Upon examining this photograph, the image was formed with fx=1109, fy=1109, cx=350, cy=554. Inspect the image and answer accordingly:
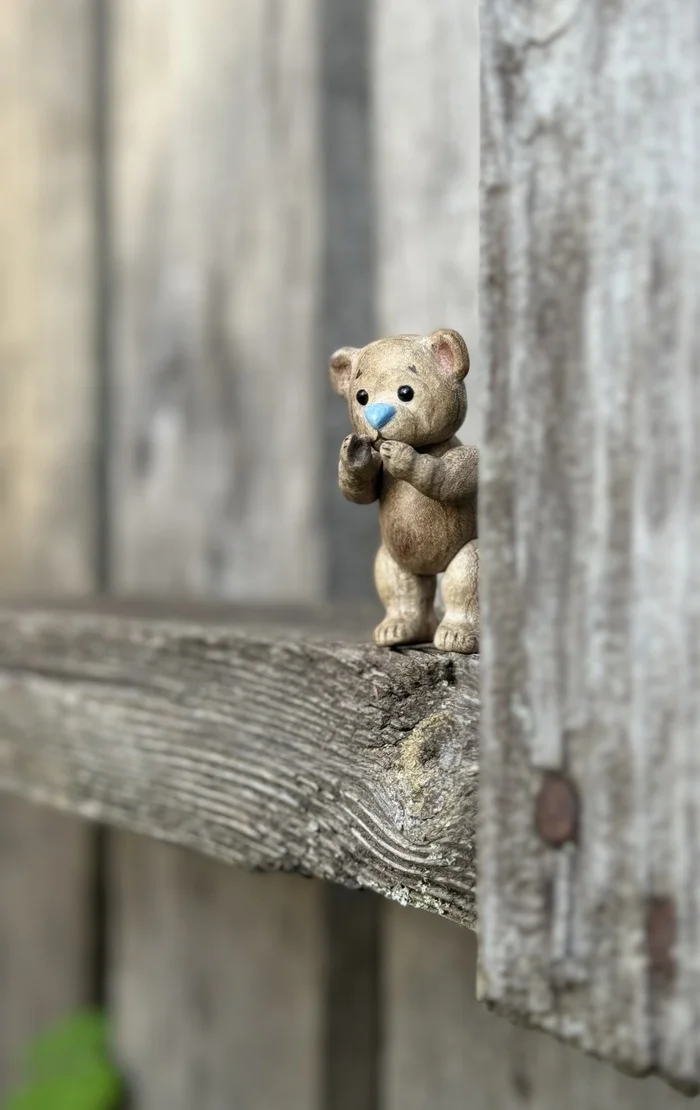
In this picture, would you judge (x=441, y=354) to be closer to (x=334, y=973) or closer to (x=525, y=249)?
(x=525, y=249)

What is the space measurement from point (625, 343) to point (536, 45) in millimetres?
122

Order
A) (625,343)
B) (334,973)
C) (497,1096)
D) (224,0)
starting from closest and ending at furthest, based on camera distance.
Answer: (625,343) < (497,1096) < (334,973) < (224,0)

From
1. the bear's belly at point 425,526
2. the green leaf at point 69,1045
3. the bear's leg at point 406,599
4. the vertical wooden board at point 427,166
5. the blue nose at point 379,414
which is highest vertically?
the vertical wooden board at point 427,166

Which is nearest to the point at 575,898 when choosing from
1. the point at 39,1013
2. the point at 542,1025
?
the point at 542,1025

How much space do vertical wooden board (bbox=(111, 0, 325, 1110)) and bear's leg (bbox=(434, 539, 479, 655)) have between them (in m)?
0.53

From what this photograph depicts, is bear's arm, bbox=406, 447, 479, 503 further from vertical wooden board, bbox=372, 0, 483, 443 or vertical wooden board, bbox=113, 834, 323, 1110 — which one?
vertical wooden board, bbox=113, 834, 323, 1110

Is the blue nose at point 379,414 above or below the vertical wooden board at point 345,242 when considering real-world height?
below

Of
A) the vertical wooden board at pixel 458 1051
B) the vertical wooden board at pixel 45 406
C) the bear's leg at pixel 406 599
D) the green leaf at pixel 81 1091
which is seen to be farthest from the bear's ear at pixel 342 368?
the green leaf at pixel 81 1091

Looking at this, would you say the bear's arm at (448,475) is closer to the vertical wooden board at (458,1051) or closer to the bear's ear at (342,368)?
the bear's ear at (342,368)

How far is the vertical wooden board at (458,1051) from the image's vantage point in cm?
94

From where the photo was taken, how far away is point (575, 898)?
0.40 m

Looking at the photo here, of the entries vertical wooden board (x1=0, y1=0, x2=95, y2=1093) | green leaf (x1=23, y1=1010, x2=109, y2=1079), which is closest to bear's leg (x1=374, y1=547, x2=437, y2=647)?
vertical wooden board (x1=0, y1=0, x2=95, y2=1093)

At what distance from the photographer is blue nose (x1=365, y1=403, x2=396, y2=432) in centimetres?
66

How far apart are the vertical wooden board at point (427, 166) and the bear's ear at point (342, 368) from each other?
0.93 ft
